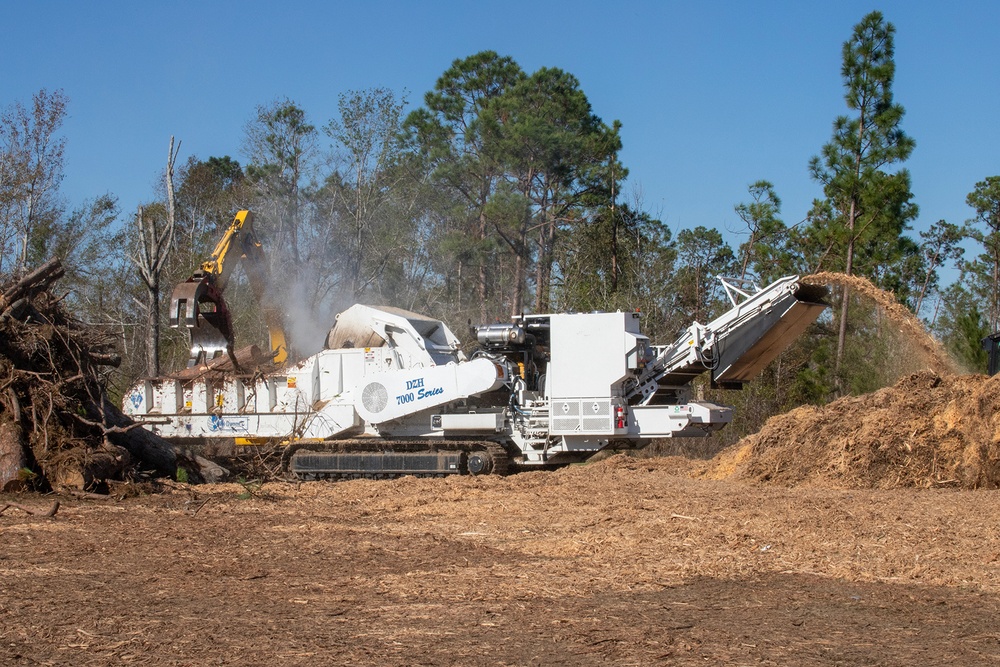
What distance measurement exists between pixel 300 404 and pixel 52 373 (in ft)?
14.3

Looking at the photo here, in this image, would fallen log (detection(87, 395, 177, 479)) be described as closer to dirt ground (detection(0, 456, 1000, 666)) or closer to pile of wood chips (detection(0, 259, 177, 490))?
pile of wood chips (detection(0, 259, 177, 490))

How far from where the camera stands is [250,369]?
57.1ft

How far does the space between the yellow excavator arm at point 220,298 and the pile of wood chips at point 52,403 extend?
75.6 inches

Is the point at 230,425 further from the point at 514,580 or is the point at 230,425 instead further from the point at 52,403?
the point at 514,580

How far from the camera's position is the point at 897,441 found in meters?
12.6

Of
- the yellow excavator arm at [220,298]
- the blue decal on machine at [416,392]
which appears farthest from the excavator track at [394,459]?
the yellow excavator arm at [220,298]

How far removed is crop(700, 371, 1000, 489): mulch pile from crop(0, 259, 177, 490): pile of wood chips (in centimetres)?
821

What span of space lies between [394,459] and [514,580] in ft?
28.1

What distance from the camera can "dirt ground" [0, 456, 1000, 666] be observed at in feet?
18.0

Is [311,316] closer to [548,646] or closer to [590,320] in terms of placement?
[590,320]

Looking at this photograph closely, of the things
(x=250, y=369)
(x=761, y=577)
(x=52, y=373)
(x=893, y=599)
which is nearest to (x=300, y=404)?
(x=250, y=369)

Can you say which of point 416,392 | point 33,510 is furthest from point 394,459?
point 33,510

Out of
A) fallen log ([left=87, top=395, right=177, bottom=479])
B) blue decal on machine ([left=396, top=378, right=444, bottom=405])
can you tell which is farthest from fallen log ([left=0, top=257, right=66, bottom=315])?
blue decal on machine ([left=396, top=378, right=444, bottom=405])

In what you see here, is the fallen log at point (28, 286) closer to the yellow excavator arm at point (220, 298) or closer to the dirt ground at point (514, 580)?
the yellow excavator arm at point (220, 298)
